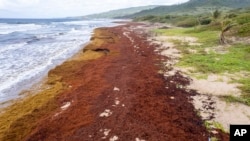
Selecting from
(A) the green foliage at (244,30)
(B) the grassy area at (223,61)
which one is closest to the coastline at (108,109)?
(B) the grassy area at (223,61)

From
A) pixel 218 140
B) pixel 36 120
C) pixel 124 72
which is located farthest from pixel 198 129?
pixel 124 72

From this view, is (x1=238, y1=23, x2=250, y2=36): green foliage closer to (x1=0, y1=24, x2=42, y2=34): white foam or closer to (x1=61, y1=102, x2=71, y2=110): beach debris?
(x1=61, y1=102, x2=71, y2=110): beach debris

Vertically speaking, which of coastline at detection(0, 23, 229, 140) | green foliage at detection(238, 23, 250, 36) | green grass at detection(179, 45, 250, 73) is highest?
green foliage at detection(238, 23, 250, 36)

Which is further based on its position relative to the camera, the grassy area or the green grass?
the green grass

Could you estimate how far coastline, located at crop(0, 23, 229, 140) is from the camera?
9.91 metres

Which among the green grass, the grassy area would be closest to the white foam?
the grassy area

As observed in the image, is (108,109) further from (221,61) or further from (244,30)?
(244,30)

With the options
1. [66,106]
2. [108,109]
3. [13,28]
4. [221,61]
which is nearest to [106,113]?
[108,109]

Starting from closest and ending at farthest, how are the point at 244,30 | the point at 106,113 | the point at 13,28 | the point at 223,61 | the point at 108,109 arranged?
the point at 106,113, the point at 108,109, the point at 223,61, the point at 244,30, the point at 13,28

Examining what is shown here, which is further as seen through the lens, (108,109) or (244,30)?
(244,30)

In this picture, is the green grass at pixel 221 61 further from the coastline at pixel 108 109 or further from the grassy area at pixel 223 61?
the coastline at pixel 108 109

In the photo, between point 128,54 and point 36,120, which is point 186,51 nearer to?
point 128,54

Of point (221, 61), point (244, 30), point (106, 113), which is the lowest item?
point (106, 113)

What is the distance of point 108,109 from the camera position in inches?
465
